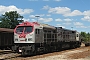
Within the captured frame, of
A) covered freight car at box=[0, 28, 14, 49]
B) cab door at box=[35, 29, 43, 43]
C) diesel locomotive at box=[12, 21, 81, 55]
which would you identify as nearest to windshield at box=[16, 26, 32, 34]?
diesel locomotive at box=[12, 21, 81, 55]

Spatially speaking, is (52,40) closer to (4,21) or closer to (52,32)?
(52,32)

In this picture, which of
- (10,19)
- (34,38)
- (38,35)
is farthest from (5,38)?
(10,19)

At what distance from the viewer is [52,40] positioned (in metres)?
28.3

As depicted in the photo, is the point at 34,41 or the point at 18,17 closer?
the point at 34,41

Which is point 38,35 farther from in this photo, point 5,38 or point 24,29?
point 5,38

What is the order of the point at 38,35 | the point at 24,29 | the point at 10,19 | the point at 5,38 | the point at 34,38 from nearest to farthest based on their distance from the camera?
the point at 34,38 < the point at 24,29 < the point at 38,35 < the point at 5,38 < the point at 10,19

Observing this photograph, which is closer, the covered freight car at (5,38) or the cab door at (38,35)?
the cab door at (38,35)

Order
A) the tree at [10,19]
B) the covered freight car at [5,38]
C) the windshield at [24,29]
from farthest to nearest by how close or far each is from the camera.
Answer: the tree at [10,19], the covered freight car at [5,38], the windshield at [24,29]

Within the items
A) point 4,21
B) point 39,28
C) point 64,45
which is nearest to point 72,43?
point 64,45

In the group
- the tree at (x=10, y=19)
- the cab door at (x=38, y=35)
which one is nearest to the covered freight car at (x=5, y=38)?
the cab door at (x=38, y=35)

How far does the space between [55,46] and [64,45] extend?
182 inches

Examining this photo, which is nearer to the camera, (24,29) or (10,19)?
(24,29)

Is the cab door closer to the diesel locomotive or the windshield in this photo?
the diesel locomotive

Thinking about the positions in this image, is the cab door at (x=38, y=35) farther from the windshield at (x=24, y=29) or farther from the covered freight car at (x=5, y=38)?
the covered freight car at (x=5, y=38)
